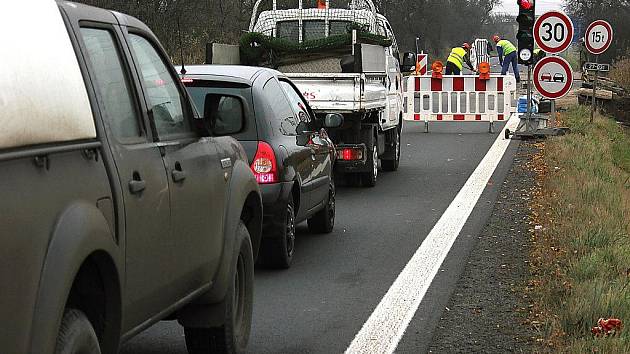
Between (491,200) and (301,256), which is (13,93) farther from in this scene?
(491,200)

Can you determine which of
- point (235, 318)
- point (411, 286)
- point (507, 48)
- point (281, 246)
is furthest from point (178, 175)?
point (507, 48)

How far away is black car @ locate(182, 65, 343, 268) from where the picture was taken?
980 centimetres

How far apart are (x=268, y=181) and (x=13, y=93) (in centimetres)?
609

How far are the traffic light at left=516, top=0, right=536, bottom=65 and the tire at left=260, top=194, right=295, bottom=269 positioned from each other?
13133mm

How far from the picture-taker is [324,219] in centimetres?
1186

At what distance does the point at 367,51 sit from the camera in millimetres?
15844

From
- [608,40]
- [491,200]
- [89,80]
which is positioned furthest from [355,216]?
[608,40]

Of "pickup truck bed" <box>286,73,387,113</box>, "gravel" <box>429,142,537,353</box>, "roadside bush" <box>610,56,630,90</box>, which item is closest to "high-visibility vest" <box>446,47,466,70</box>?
"roadside bush" <box>610,56,630,90</box>

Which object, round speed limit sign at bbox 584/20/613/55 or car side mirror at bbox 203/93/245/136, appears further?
round speed limit sign at bbox 584/20/613/55

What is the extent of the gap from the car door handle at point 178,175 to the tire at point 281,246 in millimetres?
4123

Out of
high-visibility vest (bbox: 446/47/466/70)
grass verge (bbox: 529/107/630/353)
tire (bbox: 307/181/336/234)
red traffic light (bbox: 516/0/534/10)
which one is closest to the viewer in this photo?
grass verge (bbox: 529/107/630/353)

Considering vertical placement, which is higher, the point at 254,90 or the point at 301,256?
the point at 254,90

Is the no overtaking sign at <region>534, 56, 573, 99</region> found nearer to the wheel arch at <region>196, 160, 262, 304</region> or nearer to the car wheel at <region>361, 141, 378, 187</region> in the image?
the car wheel at <region>361, 141, 378, 187</region>

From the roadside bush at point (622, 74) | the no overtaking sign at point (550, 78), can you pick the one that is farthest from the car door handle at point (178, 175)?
the roadside bush at point (622, 74)
